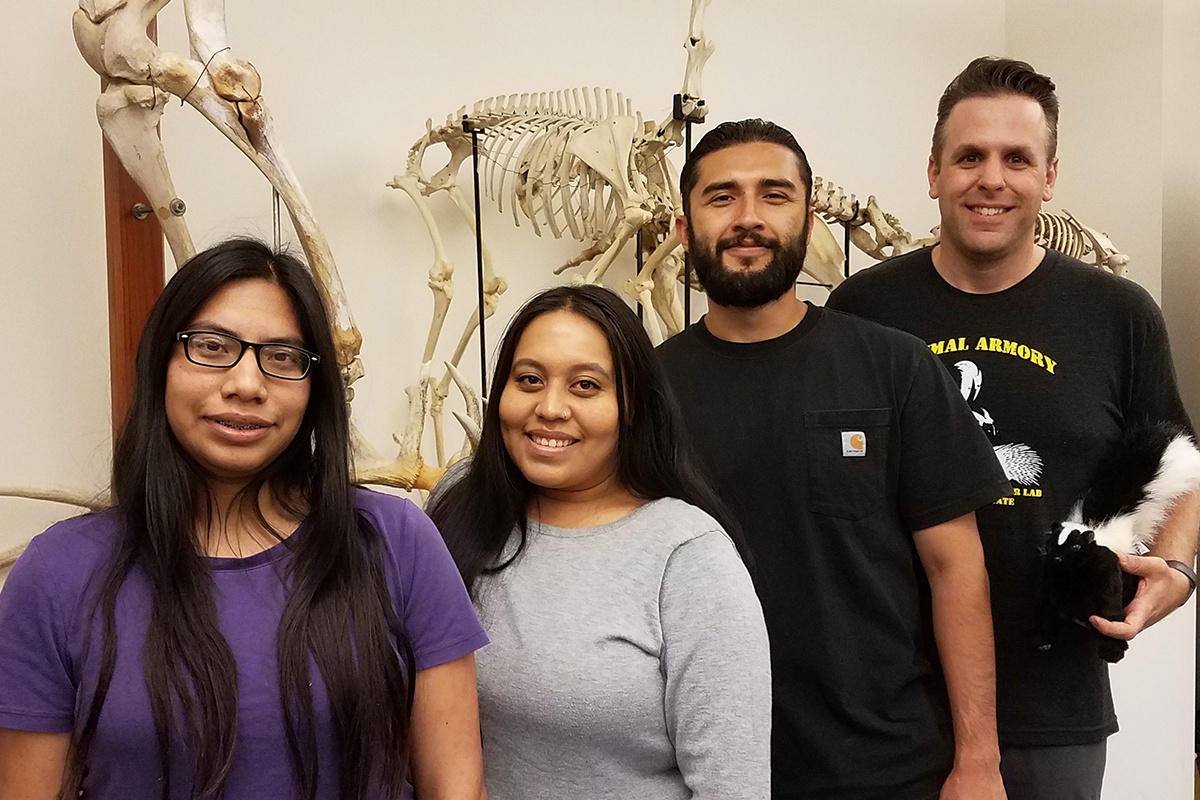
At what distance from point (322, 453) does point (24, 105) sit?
1.65 m

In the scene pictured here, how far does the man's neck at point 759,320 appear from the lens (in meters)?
1.71

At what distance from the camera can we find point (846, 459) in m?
1.65

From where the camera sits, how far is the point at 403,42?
321cm

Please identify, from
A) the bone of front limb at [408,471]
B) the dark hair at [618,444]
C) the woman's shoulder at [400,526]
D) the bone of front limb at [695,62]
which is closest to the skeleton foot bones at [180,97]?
the bone of front limb at [408,471]

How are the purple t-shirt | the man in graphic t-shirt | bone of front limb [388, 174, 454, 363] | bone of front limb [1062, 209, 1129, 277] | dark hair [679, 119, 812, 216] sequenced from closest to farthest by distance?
the purple t-shirt, dark hair [679, 119, 812, 216], the man in graphic t-shirt, bone of front limb [388, 174, 454, 363], bone of front limb [1062, 209, 1129, 277]

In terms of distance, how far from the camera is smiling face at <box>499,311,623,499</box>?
54.4 inches

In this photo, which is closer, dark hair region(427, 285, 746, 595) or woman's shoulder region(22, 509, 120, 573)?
woman's shoulder region(22, 509, 120, 573)

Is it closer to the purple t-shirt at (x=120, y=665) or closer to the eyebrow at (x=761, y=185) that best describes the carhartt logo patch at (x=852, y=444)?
the eyebrow at (x=761, y=185)

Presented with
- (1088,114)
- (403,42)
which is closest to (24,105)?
(403,42)

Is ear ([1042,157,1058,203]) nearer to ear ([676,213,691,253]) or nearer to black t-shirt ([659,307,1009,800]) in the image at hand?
black t-shirt ([659,307,1009,800])

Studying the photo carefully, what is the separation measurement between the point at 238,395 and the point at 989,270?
4.53ft

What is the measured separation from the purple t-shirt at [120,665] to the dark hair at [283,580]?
12 millimetres

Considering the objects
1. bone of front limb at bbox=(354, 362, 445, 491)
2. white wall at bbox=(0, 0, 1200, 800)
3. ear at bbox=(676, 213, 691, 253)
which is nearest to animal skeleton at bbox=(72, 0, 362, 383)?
bone of front limb at bbox=(354, 362, 445, 491)

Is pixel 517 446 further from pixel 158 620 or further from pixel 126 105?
pixel 126 105
